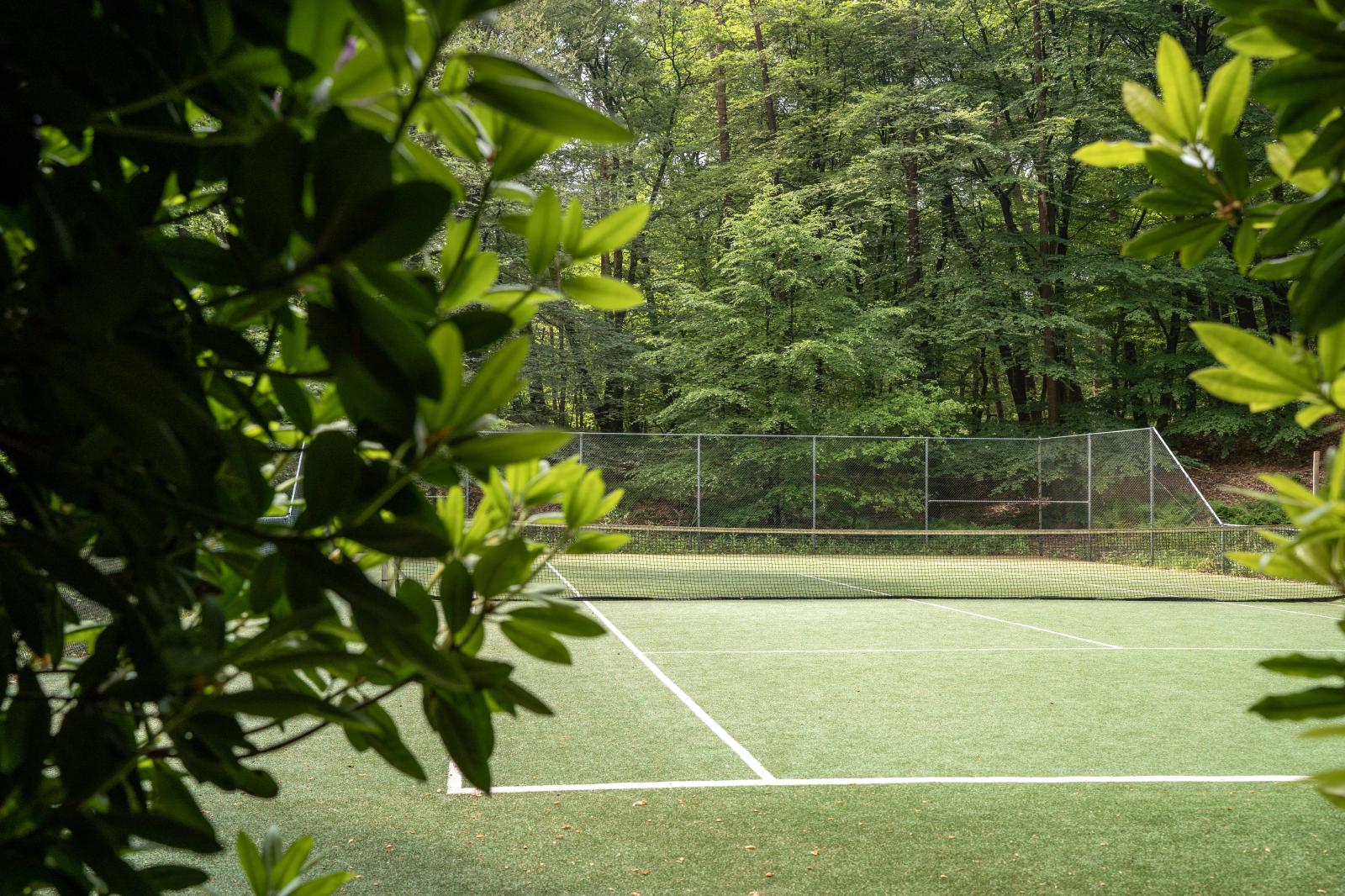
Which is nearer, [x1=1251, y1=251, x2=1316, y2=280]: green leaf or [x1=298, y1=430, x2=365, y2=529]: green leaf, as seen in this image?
[x1=298, y1=430, x2=365, y2=529]: green leaf

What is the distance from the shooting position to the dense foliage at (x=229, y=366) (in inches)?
12.0

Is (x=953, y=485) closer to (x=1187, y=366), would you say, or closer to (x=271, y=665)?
(x=1187, y=366)

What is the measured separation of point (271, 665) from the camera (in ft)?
1.37

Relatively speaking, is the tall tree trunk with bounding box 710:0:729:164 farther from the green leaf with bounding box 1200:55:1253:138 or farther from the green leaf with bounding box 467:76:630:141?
the green leaf with bounding box 467:76:630:141

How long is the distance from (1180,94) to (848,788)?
14.8 ft

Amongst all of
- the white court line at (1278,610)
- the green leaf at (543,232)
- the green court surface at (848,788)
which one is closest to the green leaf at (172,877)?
the green leaf at (543,232)

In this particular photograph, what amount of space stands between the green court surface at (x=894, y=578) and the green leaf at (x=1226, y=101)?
38.0 feet

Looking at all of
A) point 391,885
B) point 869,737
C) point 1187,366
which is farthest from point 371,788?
point 1187,366

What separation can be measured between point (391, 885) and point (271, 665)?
348 cm

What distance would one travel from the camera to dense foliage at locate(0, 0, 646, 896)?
1.00 ft

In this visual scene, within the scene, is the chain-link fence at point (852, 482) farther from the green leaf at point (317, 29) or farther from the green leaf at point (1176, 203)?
the green leaf at point (317, 29)

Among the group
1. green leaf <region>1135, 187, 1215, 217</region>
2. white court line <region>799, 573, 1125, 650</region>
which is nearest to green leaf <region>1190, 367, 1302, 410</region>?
green leaf <region>1135, 187, 1215, 217</region>

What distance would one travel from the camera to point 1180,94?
567mm

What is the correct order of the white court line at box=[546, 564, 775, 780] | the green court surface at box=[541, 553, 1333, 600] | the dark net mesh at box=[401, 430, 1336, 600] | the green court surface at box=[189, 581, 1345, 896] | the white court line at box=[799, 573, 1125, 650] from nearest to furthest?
the green court surface at box=[189, 581, 1345, 896] → the white court line at box=[546, 564, 775, 780] → the white court line at box=[799, 573, 1125, 650] → the green court surface at box=[541, 553, 1333, 600] → the dark net mesh at box=[401, 430, 1336, 600]
